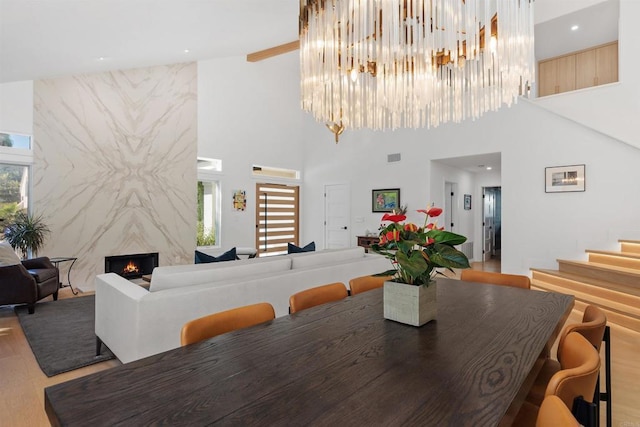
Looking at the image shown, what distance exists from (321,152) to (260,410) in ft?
26.8

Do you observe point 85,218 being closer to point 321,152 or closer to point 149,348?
point 149,348

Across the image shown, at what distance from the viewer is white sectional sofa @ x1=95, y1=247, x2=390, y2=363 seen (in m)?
2.35

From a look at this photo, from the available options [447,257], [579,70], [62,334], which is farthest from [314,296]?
[579,70]

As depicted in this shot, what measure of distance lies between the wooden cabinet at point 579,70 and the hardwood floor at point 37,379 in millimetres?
4997

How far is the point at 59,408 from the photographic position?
886 millimetres

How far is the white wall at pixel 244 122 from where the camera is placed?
23.7 feet

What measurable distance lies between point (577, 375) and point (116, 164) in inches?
272

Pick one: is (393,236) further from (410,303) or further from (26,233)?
(26,233)

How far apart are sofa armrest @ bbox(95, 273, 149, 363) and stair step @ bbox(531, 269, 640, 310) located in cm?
468

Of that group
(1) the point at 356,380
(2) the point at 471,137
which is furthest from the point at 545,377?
(2) the point at 471,137

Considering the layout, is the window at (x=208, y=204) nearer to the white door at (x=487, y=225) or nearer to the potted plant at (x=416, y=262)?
the potted plant at (x=416, y=262)

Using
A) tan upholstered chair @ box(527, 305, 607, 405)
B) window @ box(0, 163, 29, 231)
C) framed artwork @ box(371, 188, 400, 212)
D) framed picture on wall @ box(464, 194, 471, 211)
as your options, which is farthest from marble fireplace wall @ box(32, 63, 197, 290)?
tan upholstered chair @ box(527, 305, 607, 405)

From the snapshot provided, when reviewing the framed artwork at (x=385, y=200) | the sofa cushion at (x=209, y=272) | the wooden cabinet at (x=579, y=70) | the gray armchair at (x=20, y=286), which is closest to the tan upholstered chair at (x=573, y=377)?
the sofa cushion at (x=209, y=272)

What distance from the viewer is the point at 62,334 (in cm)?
339
